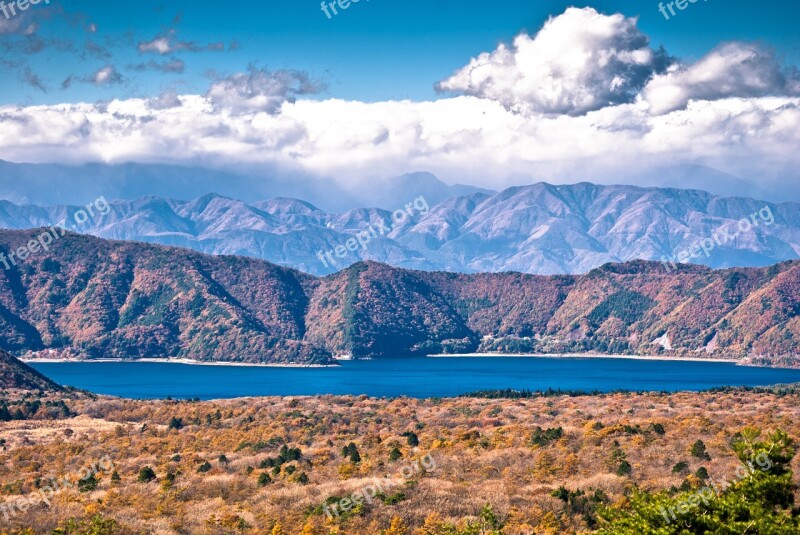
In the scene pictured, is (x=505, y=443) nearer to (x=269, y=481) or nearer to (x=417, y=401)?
(x=269, y=481)

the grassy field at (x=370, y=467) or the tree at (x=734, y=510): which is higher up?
the tree at (x=734, y=510)

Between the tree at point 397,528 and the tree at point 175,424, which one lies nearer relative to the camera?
the tree at point 397,528

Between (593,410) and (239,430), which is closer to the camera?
A: (239,430)

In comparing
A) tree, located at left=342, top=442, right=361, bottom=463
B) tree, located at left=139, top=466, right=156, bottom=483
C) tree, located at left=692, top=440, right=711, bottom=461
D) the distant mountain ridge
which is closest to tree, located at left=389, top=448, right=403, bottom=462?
tree, located at left=342, top=442, right=361, bottom=463

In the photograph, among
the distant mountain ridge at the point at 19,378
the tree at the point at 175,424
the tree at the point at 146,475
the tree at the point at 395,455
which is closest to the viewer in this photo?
the tree at the point at 146,475

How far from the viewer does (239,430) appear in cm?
9300

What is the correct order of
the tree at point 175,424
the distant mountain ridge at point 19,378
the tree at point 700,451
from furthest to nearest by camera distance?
the distant mountain ridge at point 19,378 < the tree at point 175,424 < the tree at point 700,451

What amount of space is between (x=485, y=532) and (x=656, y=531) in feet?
45.9

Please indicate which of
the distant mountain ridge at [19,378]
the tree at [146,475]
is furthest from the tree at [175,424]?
the distant mountain ridge at [19,378]

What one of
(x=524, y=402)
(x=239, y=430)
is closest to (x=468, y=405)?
Result: (x=524, y=402)

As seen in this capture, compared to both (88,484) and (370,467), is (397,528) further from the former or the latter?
(88,484)

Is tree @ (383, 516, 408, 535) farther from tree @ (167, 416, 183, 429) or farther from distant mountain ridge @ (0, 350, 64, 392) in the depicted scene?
distant mountain ridge @ (0, 350, 64, 392)

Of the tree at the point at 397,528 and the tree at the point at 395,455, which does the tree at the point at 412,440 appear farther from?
the tree at the point at 397,528

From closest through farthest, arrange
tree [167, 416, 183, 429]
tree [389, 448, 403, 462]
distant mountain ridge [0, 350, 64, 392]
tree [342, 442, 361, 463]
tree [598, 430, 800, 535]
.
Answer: tree [598, 430, 800, 535]
tree [342, 442, 361, 463]
tree [389, 448, 403, 462]
tree [167, 416, 183, 429]
distant mountain ridge [0, 350, 64, 392]
